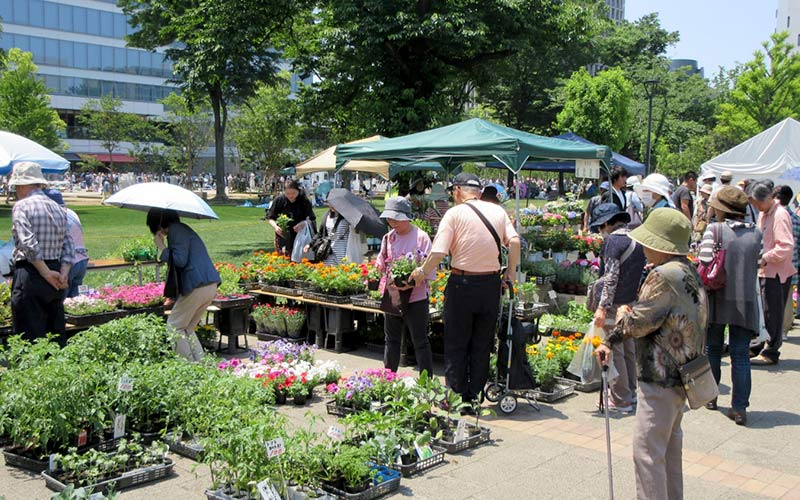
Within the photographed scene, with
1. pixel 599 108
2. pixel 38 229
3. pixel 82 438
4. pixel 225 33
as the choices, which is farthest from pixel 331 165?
pixel 599 108

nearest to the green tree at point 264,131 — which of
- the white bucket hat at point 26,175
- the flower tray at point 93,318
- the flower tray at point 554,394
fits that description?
the flower tray at point 93,318

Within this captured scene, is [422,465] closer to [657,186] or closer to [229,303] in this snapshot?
[229,303]

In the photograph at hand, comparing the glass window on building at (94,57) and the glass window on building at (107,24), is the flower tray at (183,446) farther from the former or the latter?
the glass window on building at (94,57)

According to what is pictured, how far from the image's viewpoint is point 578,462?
17.7ft

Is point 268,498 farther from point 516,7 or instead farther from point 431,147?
point 516,7

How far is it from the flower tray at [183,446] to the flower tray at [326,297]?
3.47m

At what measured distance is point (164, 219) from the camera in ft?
22.5

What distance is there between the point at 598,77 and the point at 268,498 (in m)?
46.8

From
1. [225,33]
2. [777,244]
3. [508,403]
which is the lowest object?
[508,403]

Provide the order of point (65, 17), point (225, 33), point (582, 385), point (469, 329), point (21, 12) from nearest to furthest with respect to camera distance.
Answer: point (469, 329)
point (582, 385)
point (225, 33)
point (21, 12)
point (65, 17)

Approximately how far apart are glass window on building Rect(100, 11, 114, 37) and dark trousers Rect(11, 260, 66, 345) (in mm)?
72380

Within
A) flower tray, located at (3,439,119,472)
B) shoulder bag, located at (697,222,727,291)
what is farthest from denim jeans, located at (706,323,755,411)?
flower tray, located at (3,439,119,472)

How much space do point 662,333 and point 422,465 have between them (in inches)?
81.2

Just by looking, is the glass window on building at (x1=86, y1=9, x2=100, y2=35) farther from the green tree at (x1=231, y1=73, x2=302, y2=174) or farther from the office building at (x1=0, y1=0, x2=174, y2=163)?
the green tree at (x1=231, y1=73, x2=302, y2=174)
